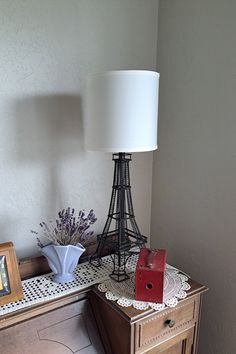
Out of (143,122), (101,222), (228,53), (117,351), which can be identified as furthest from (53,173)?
(228,53)

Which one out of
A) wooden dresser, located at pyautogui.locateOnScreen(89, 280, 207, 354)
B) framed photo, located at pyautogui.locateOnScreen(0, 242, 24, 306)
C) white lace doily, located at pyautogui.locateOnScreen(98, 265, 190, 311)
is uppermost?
framed photo, located at pyautogui.locateOnScreen(0, 242, 24, 306)

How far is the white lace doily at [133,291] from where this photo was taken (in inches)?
41.9

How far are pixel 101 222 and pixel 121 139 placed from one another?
1.91ft

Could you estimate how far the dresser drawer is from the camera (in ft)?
3.43

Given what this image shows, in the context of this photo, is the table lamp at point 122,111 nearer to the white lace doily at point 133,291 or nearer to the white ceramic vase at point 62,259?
the white ceramic vase at point 62,259

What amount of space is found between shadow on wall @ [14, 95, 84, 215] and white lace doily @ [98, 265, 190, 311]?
440mm

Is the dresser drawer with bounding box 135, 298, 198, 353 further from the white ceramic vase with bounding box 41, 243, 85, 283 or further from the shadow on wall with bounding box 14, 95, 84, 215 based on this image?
the shadow on wall with bounding box 14, 95, 84, 215

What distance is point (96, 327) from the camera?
3.75 feet

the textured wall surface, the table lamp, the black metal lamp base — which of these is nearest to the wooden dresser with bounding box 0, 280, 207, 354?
the black metal lamp base

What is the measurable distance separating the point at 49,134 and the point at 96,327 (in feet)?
2.59

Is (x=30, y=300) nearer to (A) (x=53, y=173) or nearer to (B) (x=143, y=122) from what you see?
(A) (x=53, y=173)

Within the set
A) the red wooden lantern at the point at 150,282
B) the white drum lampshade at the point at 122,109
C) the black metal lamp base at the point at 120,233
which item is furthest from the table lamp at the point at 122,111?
the red wooden lantern at the point at 150,282

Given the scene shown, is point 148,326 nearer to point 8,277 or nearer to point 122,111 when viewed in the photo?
point 8,277

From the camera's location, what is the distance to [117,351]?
110 cm
